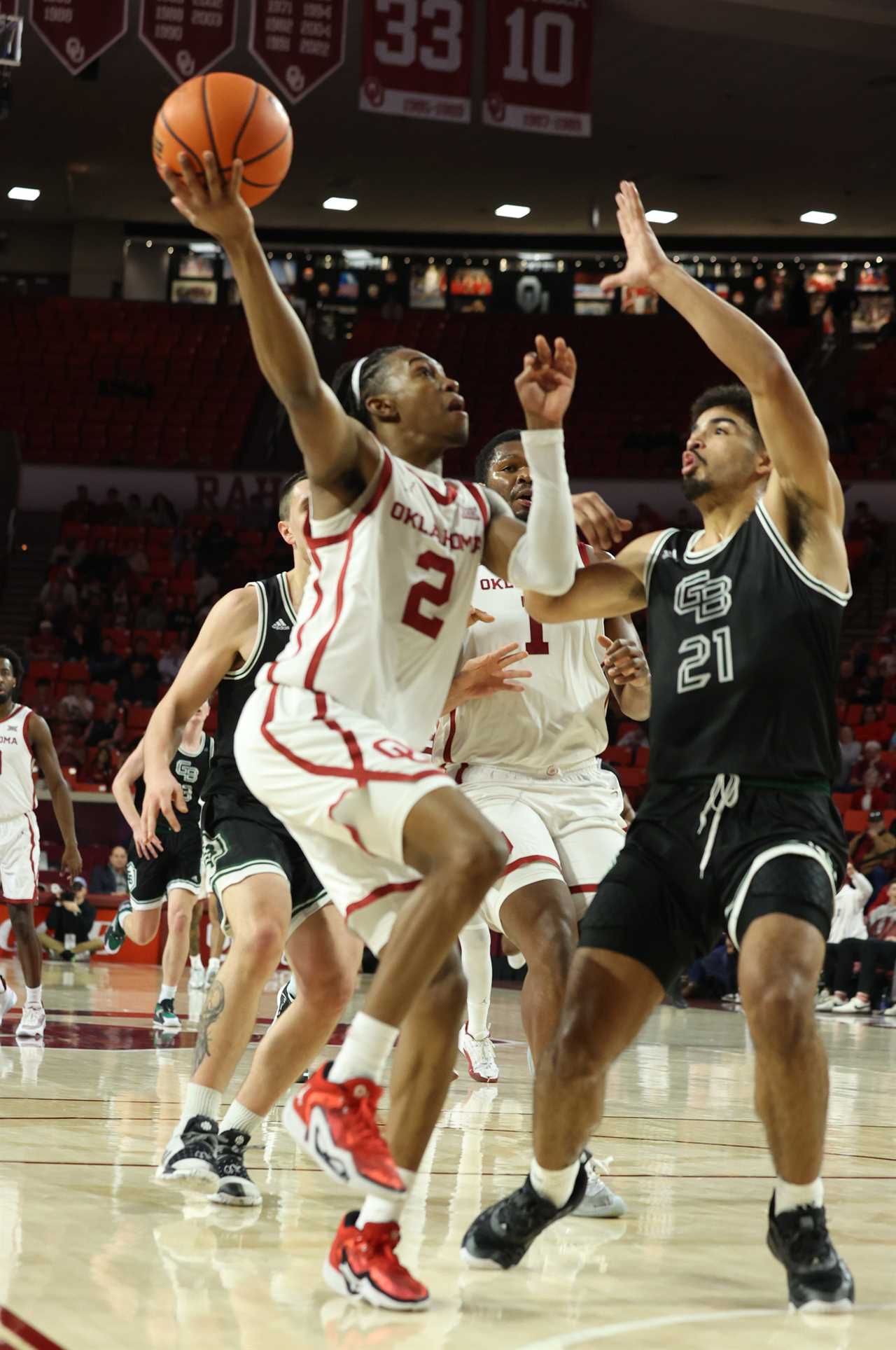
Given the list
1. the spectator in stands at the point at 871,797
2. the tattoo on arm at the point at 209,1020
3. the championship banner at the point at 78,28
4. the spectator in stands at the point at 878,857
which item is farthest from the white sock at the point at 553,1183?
the spectator in stands at the point at 871,797

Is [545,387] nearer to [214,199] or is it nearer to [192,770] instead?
[214,199]

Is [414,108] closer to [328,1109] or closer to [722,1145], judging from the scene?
[722,1145]

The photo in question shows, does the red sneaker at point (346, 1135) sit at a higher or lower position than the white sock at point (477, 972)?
higher

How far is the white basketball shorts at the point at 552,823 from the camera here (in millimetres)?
5113

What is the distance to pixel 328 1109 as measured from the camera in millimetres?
3264

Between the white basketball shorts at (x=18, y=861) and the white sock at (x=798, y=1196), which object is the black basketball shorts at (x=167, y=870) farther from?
the white sock at (x=798, y=1196)

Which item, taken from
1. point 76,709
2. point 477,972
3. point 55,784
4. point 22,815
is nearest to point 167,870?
point 22,815

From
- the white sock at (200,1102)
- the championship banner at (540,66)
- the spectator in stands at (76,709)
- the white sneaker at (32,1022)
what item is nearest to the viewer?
the white sock at (200,1102)

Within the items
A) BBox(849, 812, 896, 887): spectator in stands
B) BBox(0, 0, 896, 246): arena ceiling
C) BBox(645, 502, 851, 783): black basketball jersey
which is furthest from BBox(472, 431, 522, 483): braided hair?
BBox(0, 0, 896, 246): arena ceiling

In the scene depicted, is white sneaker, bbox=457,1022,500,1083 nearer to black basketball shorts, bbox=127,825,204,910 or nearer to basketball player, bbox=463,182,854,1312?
black basketball shorts, bbox=127,825,204,910

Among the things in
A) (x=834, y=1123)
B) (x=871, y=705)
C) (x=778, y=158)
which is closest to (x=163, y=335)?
(x=778, y=158)

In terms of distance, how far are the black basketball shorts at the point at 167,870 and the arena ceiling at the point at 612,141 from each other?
29.7 feet

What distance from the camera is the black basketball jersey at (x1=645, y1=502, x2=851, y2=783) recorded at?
3943mm

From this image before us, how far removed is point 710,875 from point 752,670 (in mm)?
520
